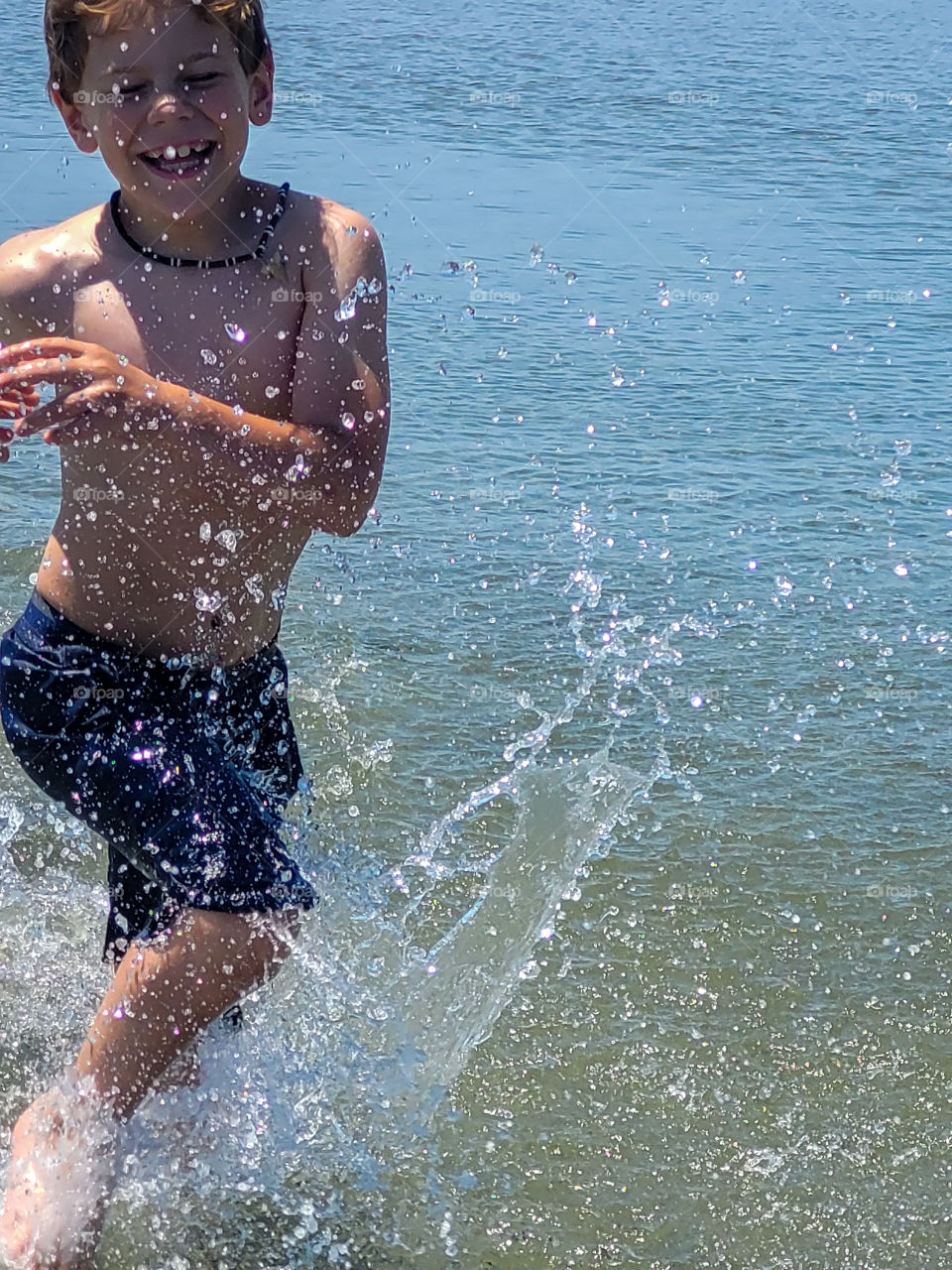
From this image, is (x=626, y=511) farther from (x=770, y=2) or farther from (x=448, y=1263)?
(x=770, y=2)

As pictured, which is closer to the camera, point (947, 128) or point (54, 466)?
point (54, 466)

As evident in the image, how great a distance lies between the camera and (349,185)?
7812mm

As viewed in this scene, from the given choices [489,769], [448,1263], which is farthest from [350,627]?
[448,1263]

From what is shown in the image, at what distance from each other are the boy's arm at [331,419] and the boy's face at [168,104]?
8.7 inches

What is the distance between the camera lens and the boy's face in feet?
8.54

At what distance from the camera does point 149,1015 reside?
8.58 ft

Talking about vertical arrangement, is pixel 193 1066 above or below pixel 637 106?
above

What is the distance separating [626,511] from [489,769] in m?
1.46
